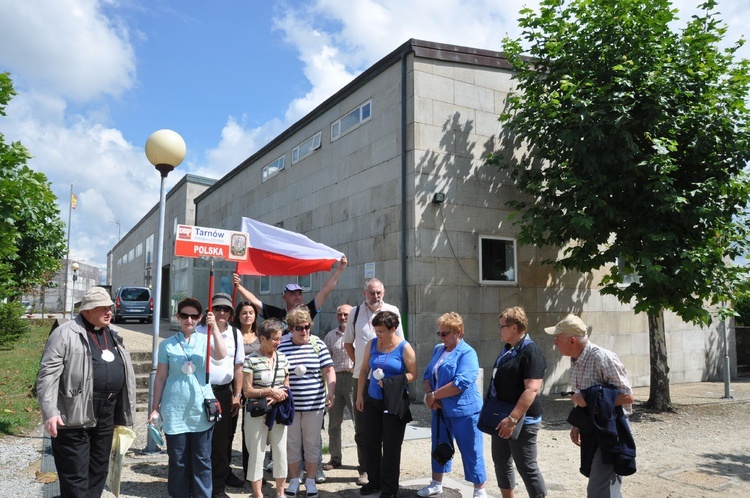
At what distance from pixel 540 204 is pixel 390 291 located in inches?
128

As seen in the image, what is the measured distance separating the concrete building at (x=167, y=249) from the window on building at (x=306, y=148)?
12.9 feet

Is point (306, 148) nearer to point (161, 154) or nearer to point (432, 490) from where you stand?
point (161, 154)

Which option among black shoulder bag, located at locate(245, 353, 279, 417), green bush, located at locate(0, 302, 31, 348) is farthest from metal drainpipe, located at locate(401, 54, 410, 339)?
green bush, located at locate(0, 302, 31, 348)

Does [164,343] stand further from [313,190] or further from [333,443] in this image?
[313,190]

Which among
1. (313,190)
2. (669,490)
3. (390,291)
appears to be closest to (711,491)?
(669,490)

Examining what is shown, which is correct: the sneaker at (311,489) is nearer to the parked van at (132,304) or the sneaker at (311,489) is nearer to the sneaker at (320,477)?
the sneaker at (320,477)

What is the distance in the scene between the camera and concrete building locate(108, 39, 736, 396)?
10.5m

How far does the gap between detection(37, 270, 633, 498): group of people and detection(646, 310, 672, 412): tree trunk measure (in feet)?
22.0

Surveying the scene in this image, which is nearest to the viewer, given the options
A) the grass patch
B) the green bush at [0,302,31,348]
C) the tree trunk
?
the grass patch

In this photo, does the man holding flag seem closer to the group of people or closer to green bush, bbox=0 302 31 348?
the group of people

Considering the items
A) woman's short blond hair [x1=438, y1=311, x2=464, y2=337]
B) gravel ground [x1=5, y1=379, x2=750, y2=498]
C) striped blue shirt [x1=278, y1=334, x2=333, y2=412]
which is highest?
woman's short blond hair [x1=438, y1=311, x2=464, y2=337]

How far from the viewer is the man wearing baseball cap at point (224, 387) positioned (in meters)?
5.25

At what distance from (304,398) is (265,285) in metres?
12.2

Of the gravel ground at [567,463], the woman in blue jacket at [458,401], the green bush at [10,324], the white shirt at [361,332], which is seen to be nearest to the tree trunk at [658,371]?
the gravel ground at [567,463]
